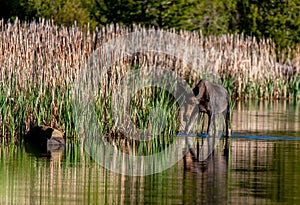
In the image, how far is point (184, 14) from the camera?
35.0 m

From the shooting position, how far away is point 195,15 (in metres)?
36.9

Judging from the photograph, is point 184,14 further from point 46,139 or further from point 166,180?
point 166,180

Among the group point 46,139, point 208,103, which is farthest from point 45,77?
point 208,103

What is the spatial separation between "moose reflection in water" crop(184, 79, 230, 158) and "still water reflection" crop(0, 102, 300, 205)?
3.53 feet

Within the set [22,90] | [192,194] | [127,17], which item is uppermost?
[127,17]

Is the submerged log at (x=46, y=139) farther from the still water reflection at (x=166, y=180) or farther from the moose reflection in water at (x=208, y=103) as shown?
the moose reflection in water at (x=208, y=103)

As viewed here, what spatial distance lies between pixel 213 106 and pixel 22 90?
10.3 feet

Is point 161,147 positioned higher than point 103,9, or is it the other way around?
point 103,9

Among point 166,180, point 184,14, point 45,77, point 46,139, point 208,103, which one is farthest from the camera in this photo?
point 184,14

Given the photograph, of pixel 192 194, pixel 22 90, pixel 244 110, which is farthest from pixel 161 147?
pixel 244 110

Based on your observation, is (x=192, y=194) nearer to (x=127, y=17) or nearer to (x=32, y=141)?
(x=32, y=141)

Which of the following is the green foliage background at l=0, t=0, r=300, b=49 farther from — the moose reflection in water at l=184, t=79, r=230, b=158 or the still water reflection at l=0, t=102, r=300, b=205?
the still water reflection at l=0, t=102, r=300, b=205

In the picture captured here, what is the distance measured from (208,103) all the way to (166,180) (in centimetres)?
575

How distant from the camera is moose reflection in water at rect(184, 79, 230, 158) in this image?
62.4 feet
